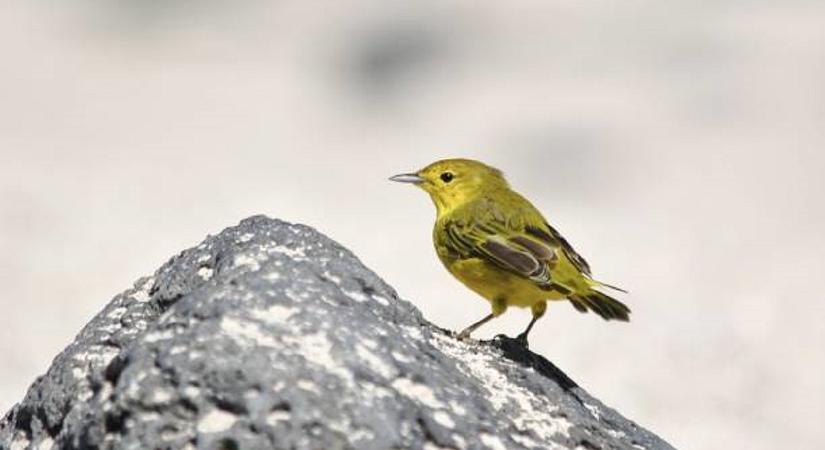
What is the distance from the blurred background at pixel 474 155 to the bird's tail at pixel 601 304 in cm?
387

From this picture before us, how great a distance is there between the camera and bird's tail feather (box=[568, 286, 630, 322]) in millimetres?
6188

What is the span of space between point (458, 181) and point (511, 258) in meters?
1.14

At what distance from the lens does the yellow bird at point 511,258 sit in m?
6.30

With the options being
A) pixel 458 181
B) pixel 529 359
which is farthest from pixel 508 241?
pixel 529 359

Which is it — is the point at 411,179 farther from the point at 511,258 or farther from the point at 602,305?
the point at 602,305

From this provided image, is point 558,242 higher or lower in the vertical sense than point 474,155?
lower

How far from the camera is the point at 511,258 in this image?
6375 millimetres

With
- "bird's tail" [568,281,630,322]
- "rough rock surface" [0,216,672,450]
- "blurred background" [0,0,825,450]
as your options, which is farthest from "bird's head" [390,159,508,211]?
"blurred background" [0,0,825,450]

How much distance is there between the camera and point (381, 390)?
14.5ft

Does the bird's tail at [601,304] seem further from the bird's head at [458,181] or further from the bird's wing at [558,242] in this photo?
the bird's head at [458,181]

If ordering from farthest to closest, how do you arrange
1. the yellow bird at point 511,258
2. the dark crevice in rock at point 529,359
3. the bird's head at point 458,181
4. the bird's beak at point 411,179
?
1. the bird's beak at point 411,179
2. the bird's head at point 458,181
3. the yellow bird at point 511,258
4. the dark crevice in rock at point 529,359

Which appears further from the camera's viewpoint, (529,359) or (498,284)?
(498,284)

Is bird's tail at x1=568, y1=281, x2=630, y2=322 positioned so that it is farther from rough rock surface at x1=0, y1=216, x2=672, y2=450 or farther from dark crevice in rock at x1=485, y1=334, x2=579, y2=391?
rough rock surface at x1=0, y1=216, x2=672, y2=450

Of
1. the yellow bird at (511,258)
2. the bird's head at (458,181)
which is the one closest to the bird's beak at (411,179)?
the bird's head at (458,181)
